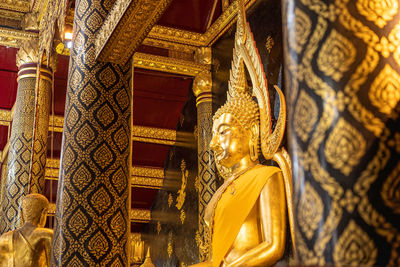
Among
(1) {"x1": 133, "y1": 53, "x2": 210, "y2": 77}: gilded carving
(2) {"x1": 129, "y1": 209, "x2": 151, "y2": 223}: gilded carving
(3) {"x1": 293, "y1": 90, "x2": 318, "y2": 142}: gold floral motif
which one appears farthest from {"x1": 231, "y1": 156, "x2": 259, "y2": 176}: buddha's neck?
(2) {"x1": 129, "y1": 209, "x2": 151, "y2": 223}: gilded carving

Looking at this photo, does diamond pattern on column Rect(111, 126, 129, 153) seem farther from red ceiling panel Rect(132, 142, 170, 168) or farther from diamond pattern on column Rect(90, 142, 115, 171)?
red ceiling panel Rect(132, 142, 170, 168)

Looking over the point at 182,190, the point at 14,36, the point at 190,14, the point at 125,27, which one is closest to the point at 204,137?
the point at 190,14

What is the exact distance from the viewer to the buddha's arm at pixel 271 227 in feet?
8.80

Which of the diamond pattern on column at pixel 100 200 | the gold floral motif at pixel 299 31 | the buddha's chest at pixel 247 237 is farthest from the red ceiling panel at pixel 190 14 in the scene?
the gold floral motif at pixel 299 31

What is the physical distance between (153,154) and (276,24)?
4.67 metres

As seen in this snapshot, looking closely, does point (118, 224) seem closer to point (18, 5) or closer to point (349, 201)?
point (349, 201)

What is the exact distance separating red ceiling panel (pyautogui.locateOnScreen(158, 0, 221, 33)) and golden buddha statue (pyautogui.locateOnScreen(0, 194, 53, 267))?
2792 mm

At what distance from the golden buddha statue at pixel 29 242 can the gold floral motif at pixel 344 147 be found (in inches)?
134

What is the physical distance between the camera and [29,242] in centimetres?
413

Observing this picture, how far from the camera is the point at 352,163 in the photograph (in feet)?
3.47

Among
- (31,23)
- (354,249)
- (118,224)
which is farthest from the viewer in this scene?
(31,23)

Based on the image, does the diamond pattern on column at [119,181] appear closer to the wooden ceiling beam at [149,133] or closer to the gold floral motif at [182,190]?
the gold floral motif at [182,190]

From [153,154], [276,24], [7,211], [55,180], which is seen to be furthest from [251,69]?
[55,180]

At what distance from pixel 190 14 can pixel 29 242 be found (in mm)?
3253
